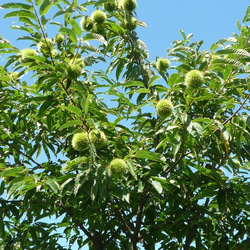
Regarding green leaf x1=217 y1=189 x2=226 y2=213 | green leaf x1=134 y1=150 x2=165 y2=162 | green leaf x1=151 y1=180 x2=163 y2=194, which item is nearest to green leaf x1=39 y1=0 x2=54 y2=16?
green leaf x1=134 y1=150 x2=165 y2=162

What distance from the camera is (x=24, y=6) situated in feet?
6.72

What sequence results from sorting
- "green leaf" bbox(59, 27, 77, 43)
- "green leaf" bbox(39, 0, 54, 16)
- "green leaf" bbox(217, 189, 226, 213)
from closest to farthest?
1. "green leaf" bbox(59, 27, 77, 43)
2. "green leaf" bbox(39, 0, 54, 16)
3. "green leaf" bbox(217, 189, 226, 213)

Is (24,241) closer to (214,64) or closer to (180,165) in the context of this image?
(180,165)

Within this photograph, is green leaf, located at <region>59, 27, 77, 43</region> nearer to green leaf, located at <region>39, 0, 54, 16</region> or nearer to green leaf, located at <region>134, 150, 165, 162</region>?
green leaf, located at <region>39, 0, 54, 16</region>

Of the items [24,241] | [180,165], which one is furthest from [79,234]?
[180,165]

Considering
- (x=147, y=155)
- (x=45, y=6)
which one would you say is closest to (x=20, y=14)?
(x=45, y=6)

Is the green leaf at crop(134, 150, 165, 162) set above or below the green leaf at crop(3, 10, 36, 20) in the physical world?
below

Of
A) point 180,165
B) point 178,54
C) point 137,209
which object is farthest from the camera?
point 137,209

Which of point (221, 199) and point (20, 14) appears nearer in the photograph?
point (20, 14)

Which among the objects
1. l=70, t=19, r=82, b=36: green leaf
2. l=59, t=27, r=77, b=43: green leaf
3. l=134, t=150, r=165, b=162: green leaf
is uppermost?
l=70, t=19, r=82, b=36: green leaf

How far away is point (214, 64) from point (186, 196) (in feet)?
3.72

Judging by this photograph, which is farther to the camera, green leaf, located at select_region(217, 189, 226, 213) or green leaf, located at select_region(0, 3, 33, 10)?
green leaf, located at select_region(217, 189, 226, 213)

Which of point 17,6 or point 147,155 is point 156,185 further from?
point 17,6

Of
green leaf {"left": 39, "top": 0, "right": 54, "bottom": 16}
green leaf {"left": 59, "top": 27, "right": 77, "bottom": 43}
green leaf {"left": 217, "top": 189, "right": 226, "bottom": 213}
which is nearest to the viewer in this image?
green leaf {"left": 59, "top": 27, "right": 77, "bottom": 43}
